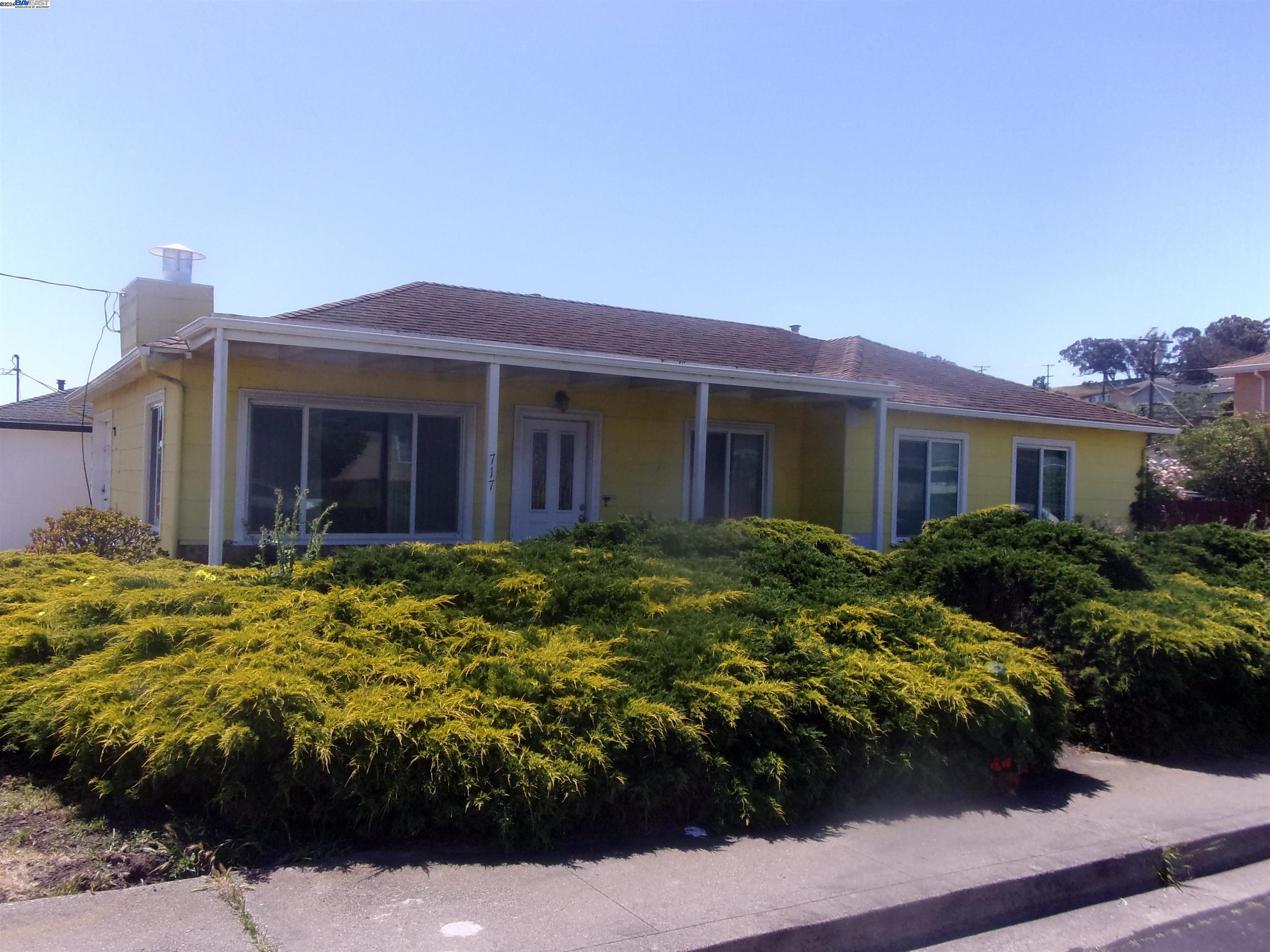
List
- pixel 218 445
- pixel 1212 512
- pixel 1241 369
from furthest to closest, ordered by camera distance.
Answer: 1. pixel 1241 369
2. pixel 1212 512
3. pixel 218 445

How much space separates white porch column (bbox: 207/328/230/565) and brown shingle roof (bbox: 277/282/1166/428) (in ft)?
4.39

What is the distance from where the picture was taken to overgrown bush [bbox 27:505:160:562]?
10.2 metres

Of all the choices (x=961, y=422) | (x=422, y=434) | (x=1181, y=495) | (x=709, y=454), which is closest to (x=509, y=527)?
(x=422, y=434)

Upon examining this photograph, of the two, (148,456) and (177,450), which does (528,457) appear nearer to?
(177,450)

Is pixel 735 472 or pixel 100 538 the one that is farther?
pixel 735 472

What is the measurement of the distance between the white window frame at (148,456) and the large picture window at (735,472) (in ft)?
21.4

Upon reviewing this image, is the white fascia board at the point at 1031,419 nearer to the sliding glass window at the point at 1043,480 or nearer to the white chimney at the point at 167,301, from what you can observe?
the sliding glass window at the point at 1043,480

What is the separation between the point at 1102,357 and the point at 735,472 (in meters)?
67.8

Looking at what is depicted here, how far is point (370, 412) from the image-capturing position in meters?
11.2

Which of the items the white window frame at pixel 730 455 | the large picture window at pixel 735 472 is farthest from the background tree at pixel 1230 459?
the large picture window at pixel 735 472

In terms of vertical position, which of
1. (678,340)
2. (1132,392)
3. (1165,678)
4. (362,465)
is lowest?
(1165,678)

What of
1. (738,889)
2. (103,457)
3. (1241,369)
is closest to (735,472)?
(103,457)

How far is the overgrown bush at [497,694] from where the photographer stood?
4215mm

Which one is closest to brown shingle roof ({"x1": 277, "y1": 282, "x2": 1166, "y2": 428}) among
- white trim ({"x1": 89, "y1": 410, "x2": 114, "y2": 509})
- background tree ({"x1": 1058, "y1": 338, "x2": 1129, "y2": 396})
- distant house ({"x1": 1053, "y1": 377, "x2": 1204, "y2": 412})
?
white trim ({"x1": 89, "y1": 410, "x2": 114, "y2": 509})
